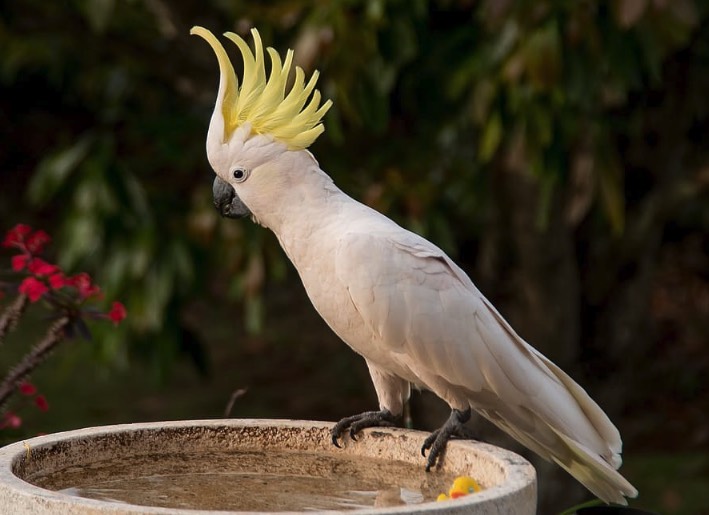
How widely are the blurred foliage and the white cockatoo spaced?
91 centimetres

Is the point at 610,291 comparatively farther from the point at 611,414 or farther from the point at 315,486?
the point at 315,486

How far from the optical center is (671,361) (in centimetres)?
738

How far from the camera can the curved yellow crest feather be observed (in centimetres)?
219

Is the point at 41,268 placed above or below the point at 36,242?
below

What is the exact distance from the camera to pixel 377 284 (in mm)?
2188

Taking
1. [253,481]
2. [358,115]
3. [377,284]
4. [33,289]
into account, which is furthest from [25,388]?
[358,115]

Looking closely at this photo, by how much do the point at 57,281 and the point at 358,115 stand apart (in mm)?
1308

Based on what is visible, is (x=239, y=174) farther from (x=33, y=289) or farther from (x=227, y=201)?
(x=33, y=289)

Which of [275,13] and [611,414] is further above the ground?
[275,13]

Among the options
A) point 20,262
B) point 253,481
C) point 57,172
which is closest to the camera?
point 253,481

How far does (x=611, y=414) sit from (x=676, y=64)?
1.56 meters

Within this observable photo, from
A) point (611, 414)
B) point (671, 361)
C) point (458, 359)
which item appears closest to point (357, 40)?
point (458, 359)

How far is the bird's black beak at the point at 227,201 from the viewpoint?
7.62ft

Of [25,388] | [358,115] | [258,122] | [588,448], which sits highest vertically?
[358,115]
